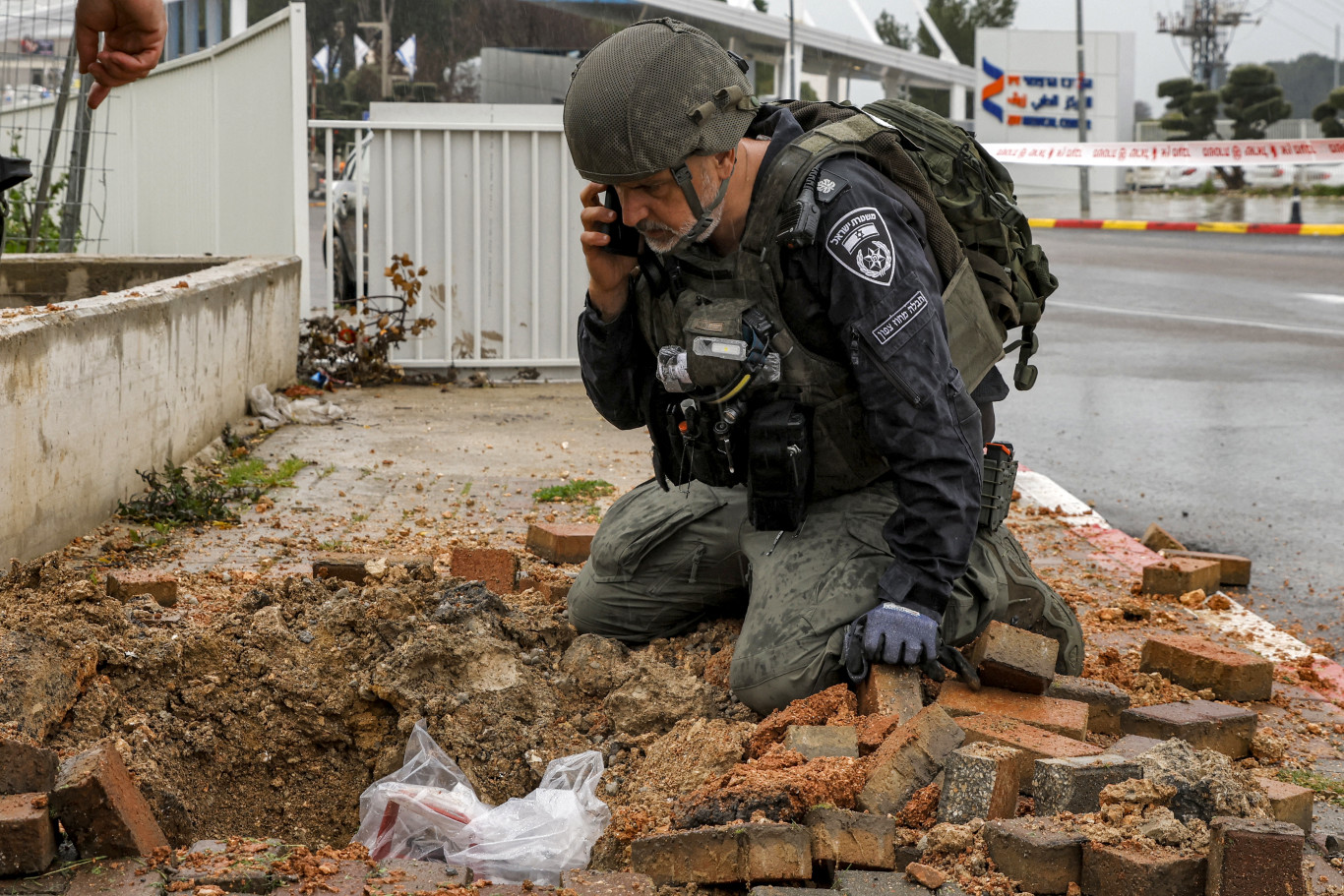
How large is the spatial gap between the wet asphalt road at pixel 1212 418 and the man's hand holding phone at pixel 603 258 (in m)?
2.49

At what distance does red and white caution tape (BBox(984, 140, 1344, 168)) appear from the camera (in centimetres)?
1723

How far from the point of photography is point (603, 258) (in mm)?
3219

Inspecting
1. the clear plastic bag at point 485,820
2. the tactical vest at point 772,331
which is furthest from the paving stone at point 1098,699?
the clear plastic bag at point 485,820

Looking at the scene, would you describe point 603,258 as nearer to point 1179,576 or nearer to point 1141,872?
point 1141,872

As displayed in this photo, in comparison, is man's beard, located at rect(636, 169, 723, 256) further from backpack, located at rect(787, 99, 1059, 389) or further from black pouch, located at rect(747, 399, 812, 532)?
black pouch, located at rect(747, 399, 812, 532)

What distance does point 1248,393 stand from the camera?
8.36 m

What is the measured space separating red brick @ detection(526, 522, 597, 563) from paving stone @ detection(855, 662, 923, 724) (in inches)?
62.6

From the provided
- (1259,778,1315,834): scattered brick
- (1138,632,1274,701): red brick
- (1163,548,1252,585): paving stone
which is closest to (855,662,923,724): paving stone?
(1259,778,1315,834): scattered brick

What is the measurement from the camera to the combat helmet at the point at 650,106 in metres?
2.86

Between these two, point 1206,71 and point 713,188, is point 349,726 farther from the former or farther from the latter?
point 1206,71

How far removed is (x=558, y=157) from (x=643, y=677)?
5554 millimetres

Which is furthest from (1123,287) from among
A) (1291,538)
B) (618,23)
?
(1291,538)

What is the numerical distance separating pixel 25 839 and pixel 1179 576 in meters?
3.56

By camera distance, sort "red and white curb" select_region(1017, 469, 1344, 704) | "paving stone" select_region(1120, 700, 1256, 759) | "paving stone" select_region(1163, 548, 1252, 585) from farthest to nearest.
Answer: "paving stone" select_region(1163, 548, 1252, 585) → "red and white curb" select_region(1017, 469, 1344, 704) → "paving stone" select_region(1120, 700, 1256, 759)
